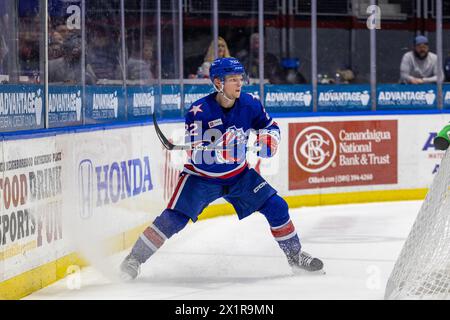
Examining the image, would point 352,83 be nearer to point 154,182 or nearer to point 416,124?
point 416,124

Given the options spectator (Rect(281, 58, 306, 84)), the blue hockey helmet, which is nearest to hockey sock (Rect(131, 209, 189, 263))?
the blue hockey helmet

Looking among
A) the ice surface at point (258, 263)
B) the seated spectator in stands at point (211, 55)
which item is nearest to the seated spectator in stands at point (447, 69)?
the ice surface at point (258, 263)

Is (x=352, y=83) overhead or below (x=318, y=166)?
overhead

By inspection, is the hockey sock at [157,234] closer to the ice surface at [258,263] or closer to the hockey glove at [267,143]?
the ice surface at [258,263]

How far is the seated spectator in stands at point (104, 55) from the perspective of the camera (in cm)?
780

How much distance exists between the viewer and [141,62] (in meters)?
9.18

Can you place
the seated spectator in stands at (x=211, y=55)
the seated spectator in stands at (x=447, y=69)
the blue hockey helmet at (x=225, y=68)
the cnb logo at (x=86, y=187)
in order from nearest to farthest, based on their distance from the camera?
the blue hockey helmet at (x=225, y=68) → the cnb logo at (x=86, y=187) → the seated spectator in stands at (x=211, y=55) → the seated spectator in stands at (x=447, y=69)

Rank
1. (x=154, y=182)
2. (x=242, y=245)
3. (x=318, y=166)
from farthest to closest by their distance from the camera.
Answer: (x=318, y=166), (x=154, y=182), (x=242, y=245)

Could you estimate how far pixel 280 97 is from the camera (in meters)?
11.4

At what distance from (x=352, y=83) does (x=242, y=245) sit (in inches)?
154

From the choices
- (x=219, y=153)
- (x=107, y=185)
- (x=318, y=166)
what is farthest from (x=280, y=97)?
(x=219, y=153)

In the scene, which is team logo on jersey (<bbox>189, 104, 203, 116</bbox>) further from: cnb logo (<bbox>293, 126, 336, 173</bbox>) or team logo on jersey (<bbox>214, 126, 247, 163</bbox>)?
cnb logo (<bbox>293, 126, 336, 173</bbox>)

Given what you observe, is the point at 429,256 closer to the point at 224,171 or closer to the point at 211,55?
the point at 224,171

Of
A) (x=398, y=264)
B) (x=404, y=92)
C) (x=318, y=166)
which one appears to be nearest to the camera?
(x=398, y=264)
